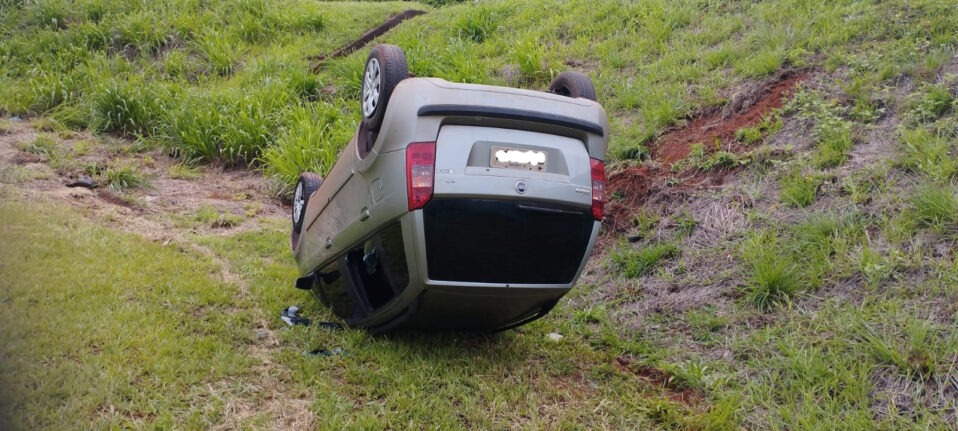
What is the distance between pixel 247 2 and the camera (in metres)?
12.3

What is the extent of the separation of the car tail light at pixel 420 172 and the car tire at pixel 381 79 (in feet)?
1.22

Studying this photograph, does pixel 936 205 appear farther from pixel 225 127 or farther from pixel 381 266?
pixel 225 127

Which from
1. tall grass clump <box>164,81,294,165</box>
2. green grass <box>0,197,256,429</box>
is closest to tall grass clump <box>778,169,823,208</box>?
green grass <box>0,197,256,429</box>

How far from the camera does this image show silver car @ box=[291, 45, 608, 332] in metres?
3.14

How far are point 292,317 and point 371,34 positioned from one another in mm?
8367

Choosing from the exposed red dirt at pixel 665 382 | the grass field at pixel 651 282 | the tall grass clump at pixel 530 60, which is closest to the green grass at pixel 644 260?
the grass field at pixel 651 282

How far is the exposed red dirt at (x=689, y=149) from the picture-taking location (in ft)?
18.8

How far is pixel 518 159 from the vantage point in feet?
10.6

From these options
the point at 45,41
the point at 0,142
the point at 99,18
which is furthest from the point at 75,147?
the point at 99,18

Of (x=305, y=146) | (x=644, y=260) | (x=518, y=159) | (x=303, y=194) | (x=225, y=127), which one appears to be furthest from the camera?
(x=225, y=127)

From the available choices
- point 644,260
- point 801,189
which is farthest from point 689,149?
point 644,260

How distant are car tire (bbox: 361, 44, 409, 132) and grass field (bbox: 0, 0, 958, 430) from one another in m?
1.16

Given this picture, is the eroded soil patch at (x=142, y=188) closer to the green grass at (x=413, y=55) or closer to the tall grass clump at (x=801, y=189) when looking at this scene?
the green grass at (x=413, y=55)

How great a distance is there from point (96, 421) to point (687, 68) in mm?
6109
